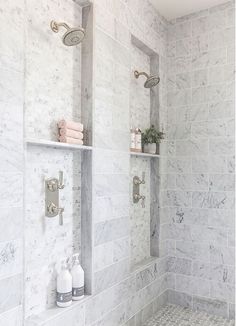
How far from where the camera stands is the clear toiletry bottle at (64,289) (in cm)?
168

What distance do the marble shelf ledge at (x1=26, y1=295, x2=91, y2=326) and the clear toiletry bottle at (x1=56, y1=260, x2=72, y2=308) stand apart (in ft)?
0.09

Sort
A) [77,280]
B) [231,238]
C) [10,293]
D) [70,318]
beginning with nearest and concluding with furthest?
[10,293], [70,318], [77,280], [231,238]

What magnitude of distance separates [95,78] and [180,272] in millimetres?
1740

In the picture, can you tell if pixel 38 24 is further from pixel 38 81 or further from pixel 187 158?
pixel 187 158

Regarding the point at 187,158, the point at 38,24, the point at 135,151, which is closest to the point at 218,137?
the point at 187,158

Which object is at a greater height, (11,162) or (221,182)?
(11,162)

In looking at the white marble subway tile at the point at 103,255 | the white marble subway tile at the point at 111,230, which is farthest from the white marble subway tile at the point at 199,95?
the white marble subway tile at the point at 103,255

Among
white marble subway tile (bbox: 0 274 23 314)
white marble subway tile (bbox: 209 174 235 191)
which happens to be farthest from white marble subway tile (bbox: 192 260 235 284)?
white marble subway tile (bbox: 0 274 23 314)

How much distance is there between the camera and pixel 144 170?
256 cm

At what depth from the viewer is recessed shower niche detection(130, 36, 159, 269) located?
2422 millimetres

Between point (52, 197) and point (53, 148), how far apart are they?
270 mm

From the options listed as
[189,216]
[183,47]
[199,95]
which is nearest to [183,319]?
[189,216]

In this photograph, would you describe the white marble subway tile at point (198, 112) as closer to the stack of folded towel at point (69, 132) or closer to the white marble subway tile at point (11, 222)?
the stack of folded towel at point (69, 132)

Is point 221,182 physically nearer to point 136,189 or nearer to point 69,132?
point 136,189
